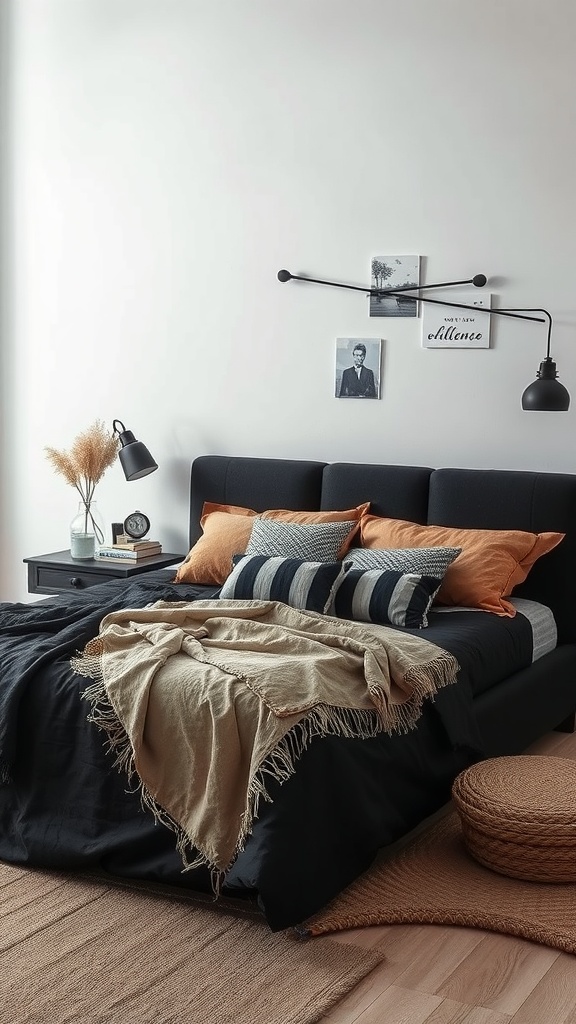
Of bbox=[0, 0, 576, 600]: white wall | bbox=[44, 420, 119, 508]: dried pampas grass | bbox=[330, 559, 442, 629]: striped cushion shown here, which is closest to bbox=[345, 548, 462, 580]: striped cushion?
bbox=[330, 559, 442, 629]: striped cushion

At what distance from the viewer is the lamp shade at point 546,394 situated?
4418 mm

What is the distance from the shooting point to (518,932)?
110 inches

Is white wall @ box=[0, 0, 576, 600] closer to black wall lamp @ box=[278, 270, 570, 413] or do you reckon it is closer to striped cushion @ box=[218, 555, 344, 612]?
black wall lamp @ box=[278, 270, 570, 413]

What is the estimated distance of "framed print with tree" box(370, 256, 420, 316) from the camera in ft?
16.1

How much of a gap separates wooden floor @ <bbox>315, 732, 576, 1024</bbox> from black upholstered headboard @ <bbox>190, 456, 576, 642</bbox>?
1.98m

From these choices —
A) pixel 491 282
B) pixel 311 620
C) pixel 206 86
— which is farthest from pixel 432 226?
pixel 311 620

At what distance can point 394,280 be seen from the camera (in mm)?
4945

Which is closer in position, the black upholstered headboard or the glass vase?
the black upholstered headboard

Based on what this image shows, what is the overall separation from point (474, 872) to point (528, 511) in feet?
5.79

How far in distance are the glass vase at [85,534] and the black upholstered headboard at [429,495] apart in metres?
0.48

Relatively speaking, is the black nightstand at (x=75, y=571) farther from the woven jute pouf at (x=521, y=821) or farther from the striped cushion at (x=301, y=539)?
the woven jute pouf at (x=521, y=821)

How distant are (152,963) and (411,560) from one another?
1998 millimetres

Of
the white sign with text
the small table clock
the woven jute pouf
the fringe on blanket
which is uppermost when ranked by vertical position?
the white sign with text

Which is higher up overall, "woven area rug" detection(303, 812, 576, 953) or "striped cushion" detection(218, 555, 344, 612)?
"striped cushion" detection(218, 555, 344, 612)
